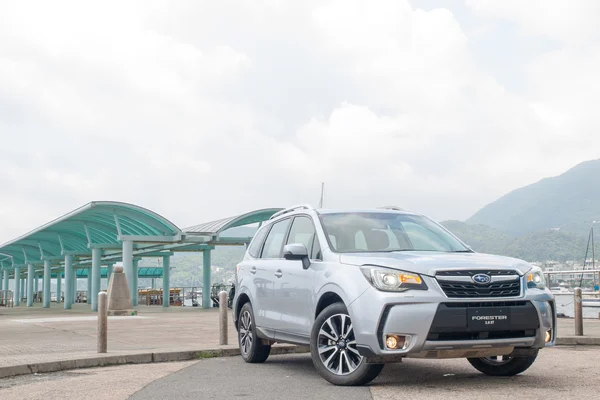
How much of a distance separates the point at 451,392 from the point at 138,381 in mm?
3320

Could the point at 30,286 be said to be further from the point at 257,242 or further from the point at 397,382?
the point at 397,382

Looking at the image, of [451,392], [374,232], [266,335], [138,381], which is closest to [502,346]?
[451,392]

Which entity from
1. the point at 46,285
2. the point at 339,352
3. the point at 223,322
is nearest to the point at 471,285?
the point at 339,352

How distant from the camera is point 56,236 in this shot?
156ft

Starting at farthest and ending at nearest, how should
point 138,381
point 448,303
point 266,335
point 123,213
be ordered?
point 123,213, point 266,335, point 138,381, point 448,303

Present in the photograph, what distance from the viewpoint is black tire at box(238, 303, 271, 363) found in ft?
31.2

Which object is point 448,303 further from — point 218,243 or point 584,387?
point 218,243

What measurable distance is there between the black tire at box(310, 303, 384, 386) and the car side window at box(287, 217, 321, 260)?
2.85 feet

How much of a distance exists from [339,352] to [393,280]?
0.96 metres

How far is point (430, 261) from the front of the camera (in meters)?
6.97

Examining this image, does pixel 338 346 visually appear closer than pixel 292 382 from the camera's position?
Yes

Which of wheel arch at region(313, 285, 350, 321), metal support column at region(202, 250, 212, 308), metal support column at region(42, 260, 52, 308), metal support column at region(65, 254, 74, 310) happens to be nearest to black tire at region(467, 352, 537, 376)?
wheel arch at region(313, 285, 350, 321)

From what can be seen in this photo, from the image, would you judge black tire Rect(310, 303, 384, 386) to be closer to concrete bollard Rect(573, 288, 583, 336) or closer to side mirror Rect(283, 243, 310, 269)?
side mirror Rect(283, 243, 310, 269)

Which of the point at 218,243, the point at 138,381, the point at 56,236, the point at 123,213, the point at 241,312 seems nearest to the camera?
the point at 138,381
